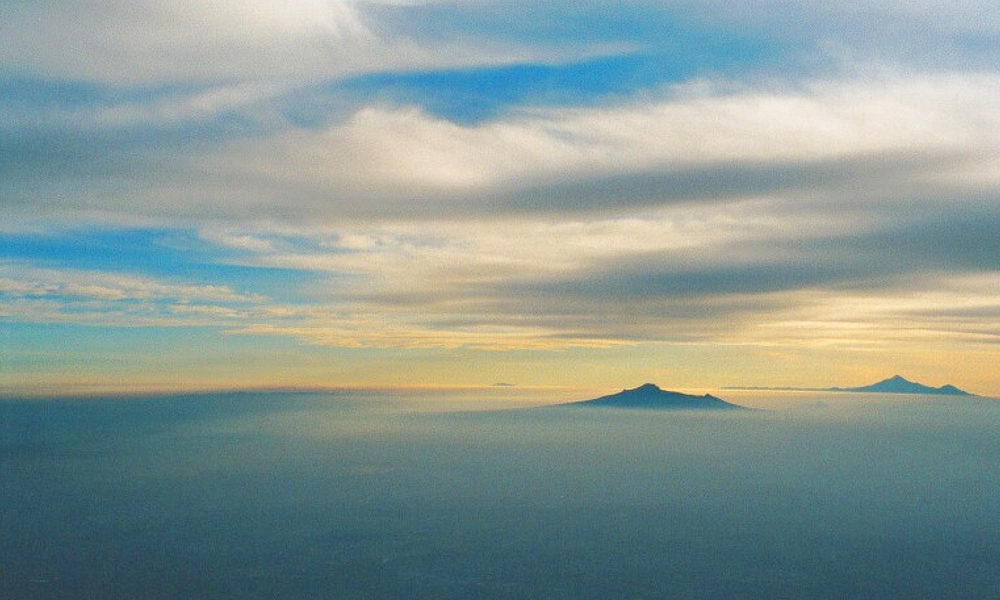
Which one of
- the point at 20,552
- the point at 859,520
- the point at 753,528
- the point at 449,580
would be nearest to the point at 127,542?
the point at 20,552

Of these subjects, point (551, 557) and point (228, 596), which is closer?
point (228, 596)

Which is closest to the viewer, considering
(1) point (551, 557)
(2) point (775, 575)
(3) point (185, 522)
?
(2) point (775, 575)

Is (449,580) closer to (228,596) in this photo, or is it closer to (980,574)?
(228,596)

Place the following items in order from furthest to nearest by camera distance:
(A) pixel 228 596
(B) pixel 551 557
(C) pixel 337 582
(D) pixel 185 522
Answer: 1. (D) pixel 185 522
2. (B) pixel 551 557
3. (C) pixel 337 582
4. (A) pixel 228 596

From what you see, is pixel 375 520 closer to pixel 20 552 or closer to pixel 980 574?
pixel 20 552

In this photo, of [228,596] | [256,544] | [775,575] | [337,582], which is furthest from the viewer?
[256,544]

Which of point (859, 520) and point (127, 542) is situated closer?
point (127, 542)

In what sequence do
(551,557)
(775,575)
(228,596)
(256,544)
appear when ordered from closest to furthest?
(228,596)
(775,575)
(551,557)
(256,544)

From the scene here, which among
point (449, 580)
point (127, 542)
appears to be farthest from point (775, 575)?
point (127, 542)

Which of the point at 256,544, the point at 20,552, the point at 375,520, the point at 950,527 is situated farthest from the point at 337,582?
the point at 950,527
